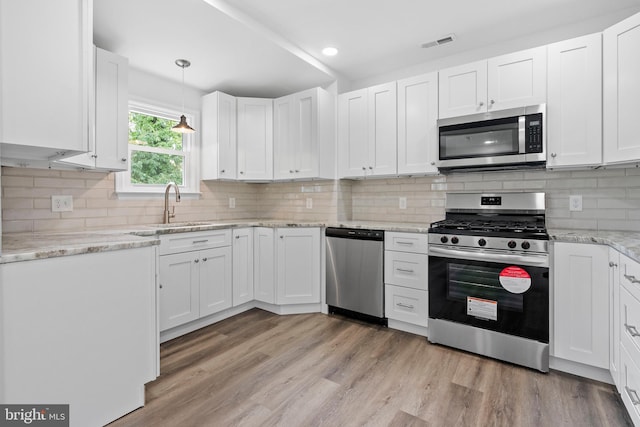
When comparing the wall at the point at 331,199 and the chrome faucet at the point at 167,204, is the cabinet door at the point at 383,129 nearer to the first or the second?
the wall at the point at 331,199

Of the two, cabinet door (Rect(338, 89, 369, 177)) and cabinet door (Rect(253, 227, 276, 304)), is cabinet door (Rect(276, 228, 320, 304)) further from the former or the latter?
cabinet door (Rect(338, 89, 369, 177))

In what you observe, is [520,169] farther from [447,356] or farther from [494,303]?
[447,356]

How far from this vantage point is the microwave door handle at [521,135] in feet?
8.01

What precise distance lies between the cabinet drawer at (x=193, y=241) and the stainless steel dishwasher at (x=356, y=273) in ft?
3.35

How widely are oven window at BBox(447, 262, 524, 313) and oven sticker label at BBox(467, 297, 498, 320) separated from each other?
1.1 inches

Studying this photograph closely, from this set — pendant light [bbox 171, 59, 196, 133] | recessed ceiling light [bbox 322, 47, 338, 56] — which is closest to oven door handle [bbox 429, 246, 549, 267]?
recessed ceiling light [bbox 322, 47, 338, 56]

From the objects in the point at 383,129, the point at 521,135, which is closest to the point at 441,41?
the point at 383,129

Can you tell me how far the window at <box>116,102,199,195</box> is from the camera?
3088mm

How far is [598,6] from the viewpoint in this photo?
235 cm

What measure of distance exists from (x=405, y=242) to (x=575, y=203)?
1363 mm

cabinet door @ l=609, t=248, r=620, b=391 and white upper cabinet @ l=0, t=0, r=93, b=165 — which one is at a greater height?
white upper cabinet @ l=0, t=0, r=93, b=165

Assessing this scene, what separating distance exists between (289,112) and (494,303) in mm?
2697

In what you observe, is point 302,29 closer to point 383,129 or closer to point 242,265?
point 383,129

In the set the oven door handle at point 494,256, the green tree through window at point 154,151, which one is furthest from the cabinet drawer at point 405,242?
the green tree through window at point 154,151
